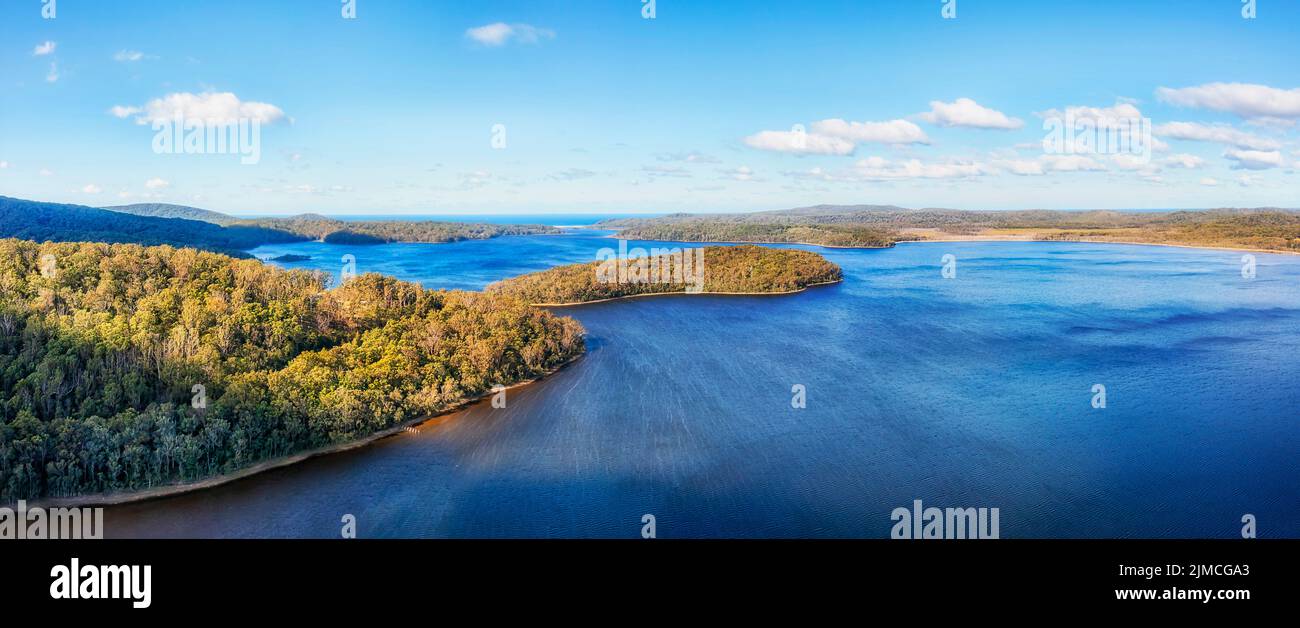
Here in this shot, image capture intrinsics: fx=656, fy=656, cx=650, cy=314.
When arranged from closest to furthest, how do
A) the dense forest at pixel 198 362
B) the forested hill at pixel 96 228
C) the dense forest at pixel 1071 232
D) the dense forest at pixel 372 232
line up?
1. the dense forest at pixel 198 362
2. the forested hill at pixel 96 228
3. the dense forest at pixel 1071 232
4. the dense forest at pixel 372 232

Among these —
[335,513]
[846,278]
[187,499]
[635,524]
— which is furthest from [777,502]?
[846,278]

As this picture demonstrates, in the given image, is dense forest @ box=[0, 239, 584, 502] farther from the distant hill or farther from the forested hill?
the distant hill

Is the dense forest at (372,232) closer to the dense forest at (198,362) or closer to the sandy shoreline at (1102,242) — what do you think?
the sandy shoreline at (1102,242)

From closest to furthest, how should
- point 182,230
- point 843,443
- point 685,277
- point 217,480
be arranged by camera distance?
point 217,480
point 843,443
point 685,277
point 182,230

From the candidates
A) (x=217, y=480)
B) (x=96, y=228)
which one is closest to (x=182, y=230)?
(x=96, y=228)

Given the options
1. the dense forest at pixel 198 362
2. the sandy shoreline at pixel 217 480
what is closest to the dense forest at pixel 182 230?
the dense forest at pixel 198 362

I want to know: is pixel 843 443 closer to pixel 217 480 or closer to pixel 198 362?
pixel 217 480
